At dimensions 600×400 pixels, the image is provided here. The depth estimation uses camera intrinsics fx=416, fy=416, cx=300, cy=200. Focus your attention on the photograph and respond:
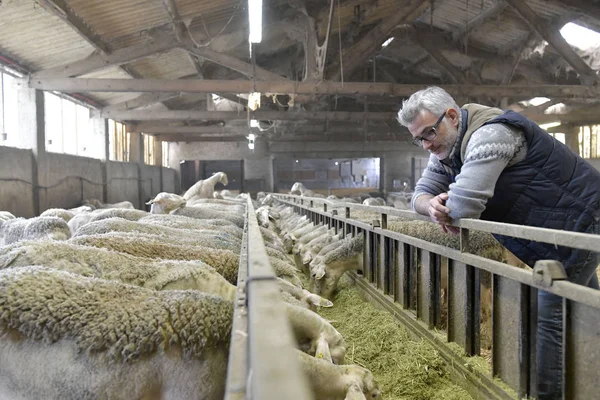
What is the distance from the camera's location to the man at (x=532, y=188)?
2.30 meters

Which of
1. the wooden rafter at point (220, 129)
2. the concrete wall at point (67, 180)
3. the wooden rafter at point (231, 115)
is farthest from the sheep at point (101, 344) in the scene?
the wooden rafter at point (220, 129)

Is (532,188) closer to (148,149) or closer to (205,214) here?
(205,214)

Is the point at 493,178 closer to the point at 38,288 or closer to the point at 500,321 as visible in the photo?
the point at 500,321

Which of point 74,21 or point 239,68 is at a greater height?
point 74,21

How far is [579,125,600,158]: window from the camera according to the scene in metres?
17.8

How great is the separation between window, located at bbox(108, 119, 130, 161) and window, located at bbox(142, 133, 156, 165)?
2993mm

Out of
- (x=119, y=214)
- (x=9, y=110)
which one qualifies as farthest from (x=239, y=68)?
(x=9, y=110)

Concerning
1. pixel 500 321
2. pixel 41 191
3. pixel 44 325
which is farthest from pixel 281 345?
pixel 41 191

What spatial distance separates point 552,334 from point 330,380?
1.30 metres

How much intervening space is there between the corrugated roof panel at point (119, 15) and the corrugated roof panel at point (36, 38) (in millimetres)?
522

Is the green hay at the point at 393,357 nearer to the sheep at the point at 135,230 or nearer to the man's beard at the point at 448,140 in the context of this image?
the man's beard at the point at 448,140

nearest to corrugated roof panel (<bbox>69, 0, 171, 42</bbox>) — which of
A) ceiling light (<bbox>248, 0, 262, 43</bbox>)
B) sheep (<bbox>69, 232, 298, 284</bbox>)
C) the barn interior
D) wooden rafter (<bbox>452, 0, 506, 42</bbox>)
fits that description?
the barn interior

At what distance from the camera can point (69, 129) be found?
46.5 ft

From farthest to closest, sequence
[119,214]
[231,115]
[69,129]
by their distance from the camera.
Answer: [231,115] < [69,129] < [119,214]
